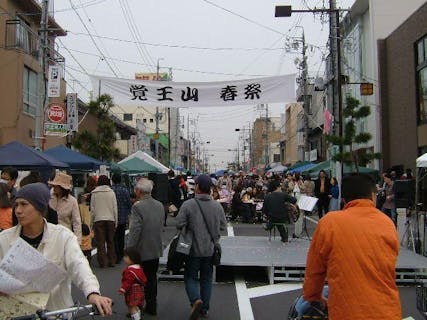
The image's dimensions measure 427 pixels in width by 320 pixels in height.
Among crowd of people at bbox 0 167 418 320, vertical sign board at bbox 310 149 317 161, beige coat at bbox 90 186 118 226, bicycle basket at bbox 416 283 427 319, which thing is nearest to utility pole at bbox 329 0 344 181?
crowd of people at bbox 0 167 418 320

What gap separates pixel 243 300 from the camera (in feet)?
27.0

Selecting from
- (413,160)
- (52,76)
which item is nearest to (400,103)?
(413,160)

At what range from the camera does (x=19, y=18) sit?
24641 mm

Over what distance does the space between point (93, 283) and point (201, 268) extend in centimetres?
382

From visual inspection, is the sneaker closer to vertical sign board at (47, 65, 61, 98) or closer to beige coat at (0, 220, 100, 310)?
beige coat at (0, 220, 100, 310)

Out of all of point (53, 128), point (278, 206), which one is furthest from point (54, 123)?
point (278, 206)

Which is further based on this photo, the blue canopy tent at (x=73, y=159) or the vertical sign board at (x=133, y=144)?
the vertical sign board at (x=133, y=144)

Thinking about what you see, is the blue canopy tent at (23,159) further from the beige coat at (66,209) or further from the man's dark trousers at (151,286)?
the man's dark trousers at (151,286)

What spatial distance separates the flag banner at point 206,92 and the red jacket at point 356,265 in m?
11.8

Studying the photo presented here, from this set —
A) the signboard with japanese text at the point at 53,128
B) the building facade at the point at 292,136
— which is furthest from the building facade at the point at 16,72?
the building facade at the point at 292,136

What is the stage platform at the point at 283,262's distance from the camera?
927 centimetres

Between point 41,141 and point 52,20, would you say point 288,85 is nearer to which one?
point 41,141

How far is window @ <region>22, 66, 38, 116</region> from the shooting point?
24.4 m

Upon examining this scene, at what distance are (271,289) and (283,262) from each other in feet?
2.64
